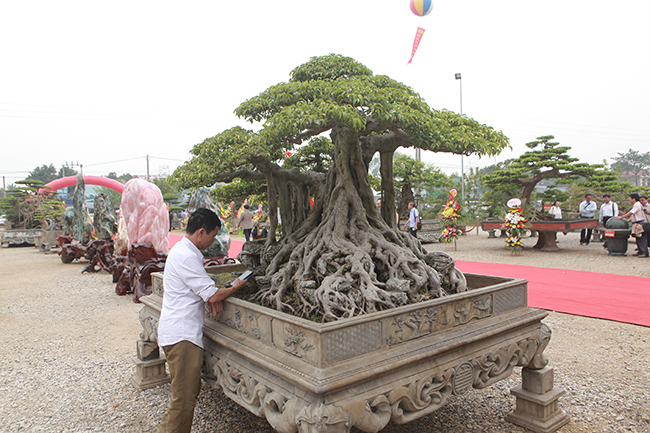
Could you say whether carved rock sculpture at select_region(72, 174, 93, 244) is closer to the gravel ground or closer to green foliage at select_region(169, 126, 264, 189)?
the gravel ground

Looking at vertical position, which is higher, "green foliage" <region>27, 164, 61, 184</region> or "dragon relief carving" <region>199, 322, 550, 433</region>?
"green foliage" <region>27, 164, 61, 184</region>

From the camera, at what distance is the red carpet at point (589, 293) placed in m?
4.40

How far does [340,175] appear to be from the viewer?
3.27 metres

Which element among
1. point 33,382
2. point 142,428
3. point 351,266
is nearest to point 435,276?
point 351,266

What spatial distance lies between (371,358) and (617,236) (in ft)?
29.6

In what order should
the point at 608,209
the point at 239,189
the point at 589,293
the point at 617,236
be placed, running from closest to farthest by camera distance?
1. the point at 239,189
2. the point at 589,293
3. the point at 617,236
4. the point at 608,209

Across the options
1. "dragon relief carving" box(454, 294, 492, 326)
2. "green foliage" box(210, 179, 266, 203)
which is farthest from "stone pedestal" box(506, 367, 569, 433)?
"green foliage" box(210, 179, 266, 203)

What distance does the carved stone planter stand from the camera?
1682 mm

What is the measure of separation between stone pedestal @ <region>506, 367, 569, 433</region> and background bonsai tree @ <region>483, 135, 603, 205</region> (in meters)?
8.82

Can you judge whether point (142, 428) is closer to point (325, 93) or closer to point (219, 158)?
point (219, 158)

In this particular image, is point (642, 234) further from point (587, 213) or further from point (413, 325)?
point (413, 325)

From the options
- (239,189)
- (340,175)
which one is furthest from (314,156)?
(340,175)

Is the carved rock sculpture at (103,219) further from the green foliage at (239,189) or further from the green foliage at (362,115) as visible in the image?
the green foliage at (362,115)

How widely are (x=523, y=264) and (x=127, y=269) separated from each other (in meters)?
6.98
